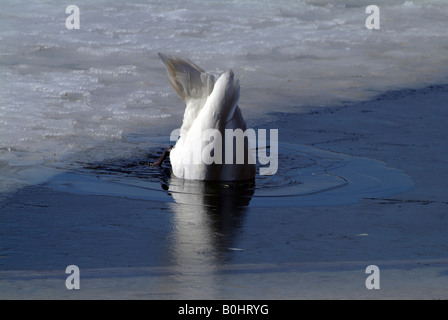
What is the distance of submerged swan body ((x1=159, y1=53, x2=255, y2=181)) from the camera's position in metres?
6.45

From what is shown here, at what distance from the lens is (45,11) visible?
15141 mm

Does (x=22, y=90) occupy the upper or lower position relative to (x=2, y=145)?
upper

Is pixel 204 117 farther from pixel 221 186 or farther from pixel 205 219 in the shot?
pixel 205 219

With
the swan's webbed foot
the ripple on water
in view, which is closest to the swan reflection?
the ripple on water

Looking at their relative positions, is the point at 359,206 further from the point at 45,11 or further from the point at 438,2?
the point at 438,2

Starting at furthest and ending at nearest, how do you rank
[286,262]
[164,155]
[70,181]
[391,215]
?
[164,155]
[70,181]
[391,215]
[286,262]

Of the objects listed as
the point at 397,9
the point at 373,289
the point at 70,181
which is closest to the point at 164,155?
the point at 70,181

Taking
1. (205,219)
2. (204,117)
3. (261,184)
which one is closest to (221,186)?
(261,184)

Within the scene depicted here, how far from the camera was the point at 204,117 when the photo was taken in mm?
6480

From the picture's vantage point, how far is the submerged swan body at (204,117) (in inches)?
254

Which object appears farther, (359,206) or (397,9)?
(397,9)

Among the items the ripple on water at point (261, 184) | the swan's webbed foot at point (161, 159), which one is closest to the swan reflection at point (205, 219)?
the ripple on water at point (261, 184)

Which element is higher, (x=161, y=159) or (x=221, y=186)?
(x=161, y=159)
